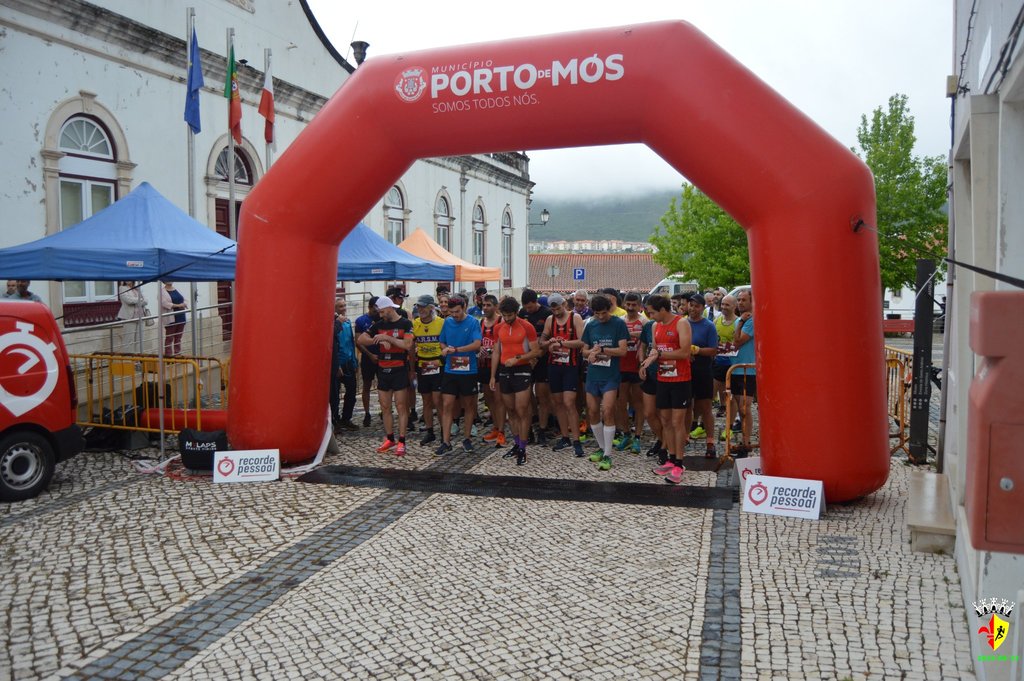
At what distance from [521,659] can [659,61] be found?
16.3ft

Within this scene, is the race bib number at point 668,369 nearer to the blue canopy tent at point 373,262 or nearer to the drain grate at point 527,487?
the drain grate at point 527,487

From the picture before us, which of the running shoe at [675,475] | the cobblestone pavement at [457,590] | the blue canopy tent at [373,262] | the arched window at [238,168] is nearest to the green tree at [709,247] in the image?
the arched window at [238,168]

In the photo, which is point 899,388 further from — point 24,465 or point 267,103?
point 267,103

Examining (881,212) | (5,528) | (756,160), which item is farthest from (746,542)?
(881,212)

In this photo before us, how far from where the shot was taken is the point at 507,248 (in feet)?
114

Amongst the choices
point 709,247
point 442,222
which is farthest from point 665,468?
point 709,247

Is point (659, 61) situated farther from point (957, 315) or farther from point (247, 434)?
point (247, 434)

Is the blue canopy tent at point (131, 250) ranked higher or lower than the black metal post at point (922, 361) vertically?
higher

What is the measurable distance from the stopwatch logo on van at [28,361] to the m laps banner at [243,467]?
1.66 meters

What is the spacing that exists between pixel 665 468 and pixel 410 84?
4.48 metres

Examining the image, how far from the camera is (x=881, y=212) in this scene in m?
31.7

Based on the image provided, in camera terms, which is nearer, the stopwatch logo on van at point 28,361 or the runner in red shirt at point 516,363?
the stopwatch logo on van at point 28,361

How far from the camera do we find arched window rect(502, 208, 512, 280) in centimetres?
3422

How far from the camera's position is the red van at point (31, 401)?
7.41 metres
